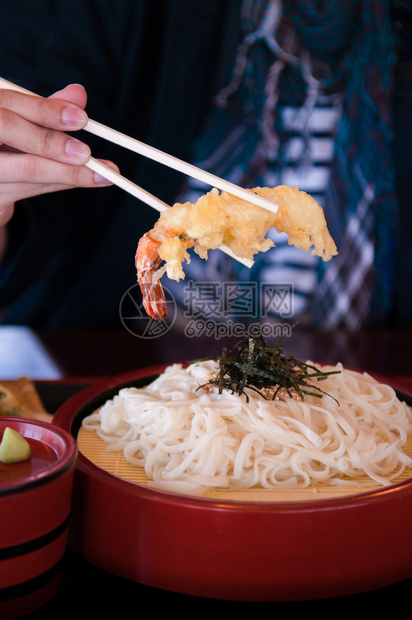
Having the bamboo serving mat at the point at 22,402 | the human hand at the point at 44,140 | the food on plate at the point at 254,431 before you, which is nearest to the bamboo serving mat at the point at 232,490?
the food on plate at the point at 254,431

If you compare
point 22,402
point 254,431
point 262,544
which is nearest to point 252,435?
point 254,431

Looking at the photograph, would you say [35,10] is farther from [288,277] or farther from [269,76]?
[288,277]

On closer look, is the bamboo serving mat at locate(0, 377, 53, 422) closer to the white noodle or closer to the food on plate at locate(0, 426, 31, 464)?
the white noodle

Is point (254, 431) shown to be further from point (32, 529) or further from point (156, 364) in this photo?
point (156, 364)

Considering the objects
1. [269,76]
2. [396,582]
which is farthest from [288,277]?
[396,582]

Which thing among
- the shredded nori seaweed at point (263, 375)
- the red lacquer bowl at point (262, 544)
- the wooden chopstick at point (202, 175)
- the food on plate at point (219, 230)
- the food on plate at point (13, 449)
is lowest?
the red lacquer bowl at point (262, 544)

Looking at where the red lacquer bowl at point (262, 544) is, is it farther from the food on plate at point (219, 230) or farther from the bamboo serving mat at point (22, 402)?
the bamboo serving mat at point (22, 402)
